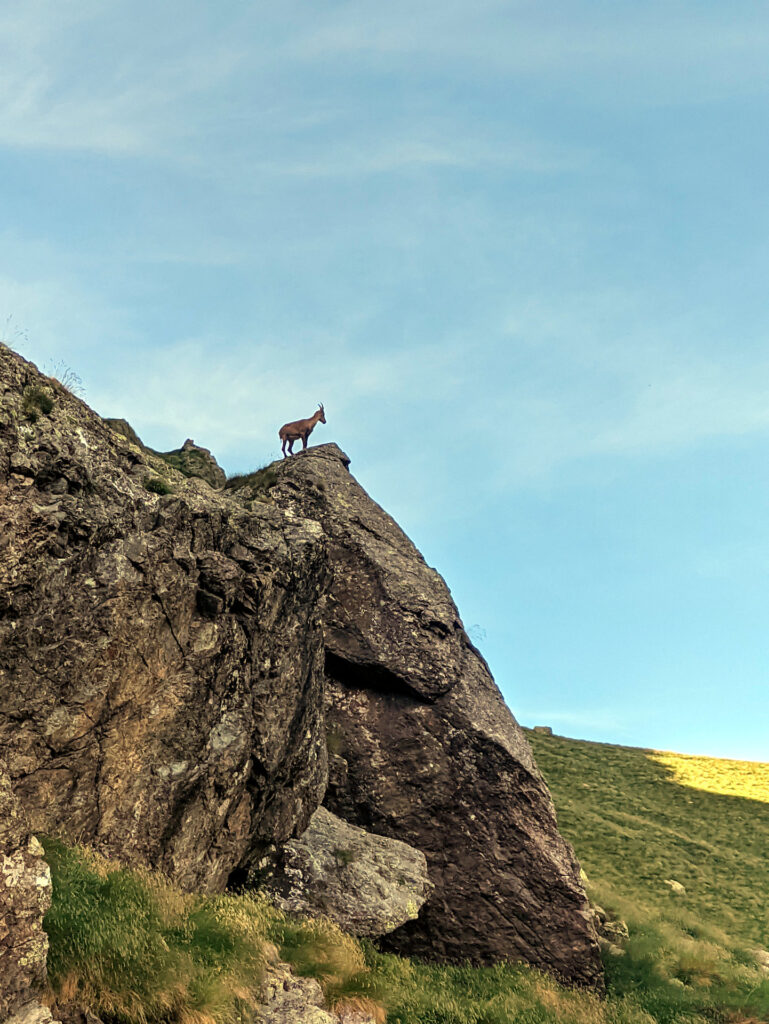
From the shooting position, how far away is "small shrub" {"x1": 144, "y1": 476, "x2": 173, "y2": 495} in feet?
53.1

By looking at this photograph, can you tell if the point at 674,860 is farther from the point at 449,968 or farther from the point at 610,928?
the point at 449,968

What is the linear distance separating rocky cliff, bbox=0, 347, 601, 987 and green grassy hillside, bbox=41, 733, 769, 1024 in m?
1.20

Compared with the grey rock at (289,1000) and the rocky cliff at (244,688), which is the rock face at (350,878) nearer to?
the rocky cliff at (244,688)

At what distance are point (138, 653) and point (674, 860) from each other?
111 feet

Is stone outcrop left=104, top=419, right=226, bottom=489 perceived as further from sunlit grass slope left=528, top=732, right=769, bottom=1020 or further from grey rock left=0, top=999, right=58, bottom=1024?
sunlit grass slope left=528, top=732, right=769, bottom=1020

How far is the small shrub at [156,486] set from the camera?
53.1ft

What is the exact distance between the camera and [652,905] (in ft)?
102

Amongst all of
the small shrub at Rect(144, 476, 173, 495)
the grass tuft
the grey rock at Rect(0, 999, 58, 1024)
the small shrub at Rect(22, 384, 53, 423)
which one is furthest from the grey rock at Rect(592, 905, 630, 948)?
the small shrub at Rect(22, 384, 53, 423)

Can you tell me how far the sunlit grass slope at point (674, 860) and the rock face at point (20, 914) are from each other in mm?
16565

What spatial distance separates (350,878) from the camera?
710 inches

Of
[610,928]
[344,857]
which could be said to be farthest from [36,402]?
[610,928]

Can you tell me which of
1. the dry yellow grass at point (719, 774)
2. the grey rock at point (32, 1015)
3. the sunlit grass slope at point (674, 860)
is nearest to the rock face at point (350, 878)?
the sunlit grass slope at point (674, 860)

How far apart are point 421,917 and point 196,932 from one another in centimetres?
989

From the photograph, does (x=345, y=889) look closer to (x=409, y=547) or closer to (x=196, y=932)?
(x=196, y=932)
